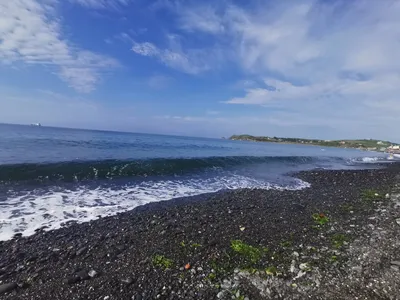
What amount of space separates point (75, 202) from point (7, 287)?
652 cm

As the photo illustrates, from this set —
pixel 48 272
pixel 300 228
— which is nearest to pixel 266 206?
pixel 300 228

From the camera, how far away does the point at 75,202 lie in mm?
10875

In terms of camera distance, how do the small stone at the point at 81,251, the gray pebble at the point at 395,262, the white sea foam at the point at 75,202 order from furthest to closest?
the white sea foam at the point at 75,202 < the small stone at the point at 81,251 < the gray pebble at the point at 395,262

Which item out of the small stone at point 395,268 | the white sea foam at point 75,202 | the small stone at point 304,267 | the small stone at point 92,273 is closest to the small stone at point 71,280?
the small stone at point 92,273

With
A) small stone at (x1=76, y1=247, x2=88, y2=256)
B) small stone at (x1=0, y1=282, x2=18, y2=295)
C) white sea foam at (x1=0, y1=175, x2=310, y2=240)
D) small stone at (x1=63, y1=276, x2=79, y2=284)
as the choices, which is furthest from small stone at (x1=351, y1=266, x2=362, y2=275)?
white sea foam at (x1=0, y1=175, x2=310, y2=240)

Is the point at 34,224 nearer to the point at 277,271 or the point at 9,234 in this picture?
the point at 9,234

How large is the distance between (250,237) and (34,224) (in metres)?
7.32

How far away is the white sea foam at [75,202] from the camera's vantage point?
27.1ft

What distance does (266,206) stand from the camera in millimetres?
10836

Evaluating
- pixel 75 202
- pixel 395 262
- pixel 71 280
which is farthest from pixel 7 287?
pixel 395 262

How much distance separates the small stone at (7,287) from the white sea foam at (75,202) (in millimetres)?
2878

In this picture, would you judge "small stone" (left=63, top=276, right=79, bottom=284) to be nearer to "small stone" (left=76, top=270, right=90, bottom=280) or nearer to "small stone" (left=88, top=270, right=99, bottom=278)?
"small stone" (left=76, top=270, right=90, bottom=280)

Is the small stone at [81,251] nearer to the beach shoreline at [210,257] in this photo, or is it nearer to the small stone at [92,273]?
the beach shoreline at [210,257]

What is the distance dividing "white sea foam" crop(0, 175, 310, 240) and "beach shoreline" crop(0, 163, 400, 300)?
2.90 feet
